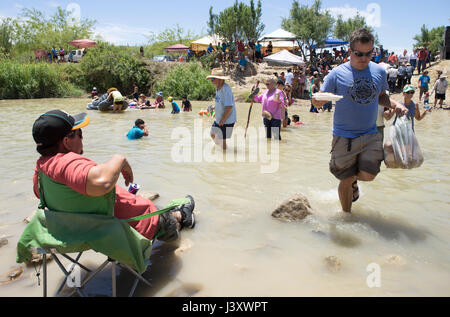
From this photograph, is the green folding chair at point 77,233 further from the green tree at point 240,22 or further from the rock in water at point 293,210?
the green tree at point 240,22

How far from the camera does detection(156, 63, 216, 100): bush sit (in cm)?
2414

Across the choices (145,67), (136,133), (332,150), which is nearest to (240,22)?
(145,67)

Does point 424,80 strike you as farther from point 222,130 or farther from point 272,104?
point 222,130

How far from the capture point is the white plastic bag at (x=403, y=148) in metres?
3.43

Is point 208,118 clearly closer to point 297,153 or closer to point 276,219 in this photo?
point 297,153

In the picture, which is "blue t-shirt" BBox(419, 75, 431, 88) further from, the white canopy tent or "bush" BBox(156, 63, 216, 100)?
the white canopy tent

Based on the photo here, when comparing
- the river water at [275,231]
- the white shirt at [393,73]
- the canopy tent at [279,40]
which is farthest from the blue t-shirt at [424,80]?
the canopy tent at [279,40]

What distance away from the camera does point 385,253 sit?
3137mm

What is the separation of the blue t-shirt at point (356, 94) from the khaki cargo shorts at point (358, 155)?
7 centimetres

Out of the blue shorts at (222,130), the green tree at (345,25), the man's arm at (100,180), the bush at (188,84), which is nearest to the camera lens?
the man's arm at (100,180)

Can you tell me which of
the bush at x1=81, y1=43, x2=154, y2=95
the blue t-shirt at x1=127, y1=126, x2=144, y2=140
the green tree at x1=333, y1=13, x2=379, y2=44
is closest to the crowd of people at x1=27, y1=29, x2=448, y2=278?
the blue t-shirt at x1=127, y1=126, x2=144, y2=140

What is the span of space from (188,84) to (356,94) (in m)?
22.3

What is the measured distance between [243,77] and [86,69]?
12752 millimetres
